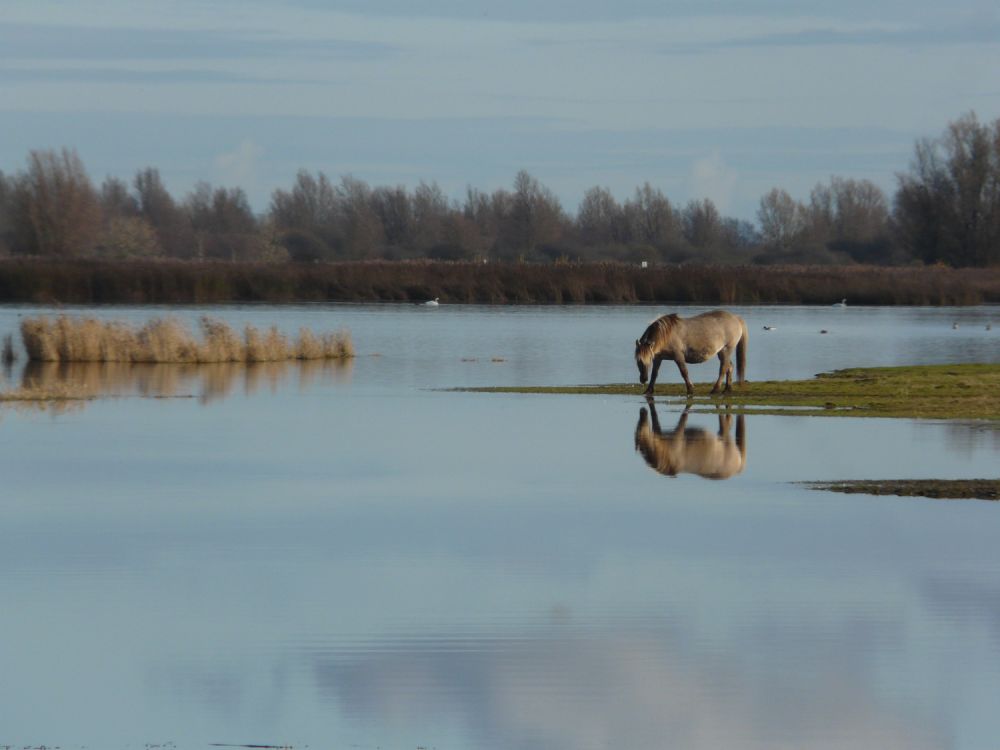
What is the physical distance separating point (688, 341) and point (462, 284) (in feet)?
157

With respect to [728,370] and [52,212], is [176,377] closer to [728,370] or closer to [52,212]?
[728,370]

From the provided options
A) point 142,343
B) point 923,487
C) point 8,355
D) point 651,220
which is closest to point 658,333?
point 923,487

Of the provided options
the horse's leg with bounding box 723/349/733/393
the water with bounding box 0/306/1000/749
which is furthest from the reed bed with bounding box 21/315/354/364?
the water with bounding box 0/306/1000/749

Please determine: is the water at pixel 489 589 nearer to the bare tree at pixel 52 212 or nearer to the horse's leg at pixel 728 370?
the horse's leg at pixel 728 370

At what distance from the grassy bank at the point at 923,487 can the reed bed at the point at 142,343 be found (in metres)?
22.2

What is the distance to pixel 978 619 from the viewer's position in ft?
33.4

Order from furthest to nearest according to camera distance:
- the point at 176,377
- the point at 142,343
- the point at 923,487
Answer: the point at 142,343 < the point at 176,377 < the point at 923,487

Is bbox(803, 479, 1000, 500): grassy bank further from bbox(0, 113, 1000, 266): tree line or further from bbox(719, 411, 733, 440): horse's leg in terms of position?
bbox(0, 113, 1000, 266): tree line

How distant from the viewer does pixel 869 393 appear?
27.5 meters

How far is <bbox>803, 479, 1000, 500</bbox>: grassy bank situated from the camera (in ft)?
50.6

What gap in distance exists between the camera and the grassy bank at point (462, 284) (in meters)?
67.0

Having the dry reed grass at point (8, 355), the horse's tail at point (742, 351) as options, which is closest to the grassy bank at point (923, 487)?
the horse's tail at point (742, 351)

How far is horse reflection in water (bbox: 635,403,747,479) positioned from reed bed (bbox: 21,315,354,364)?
15746 millimetres

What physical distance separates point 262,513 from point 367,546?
2.00m
